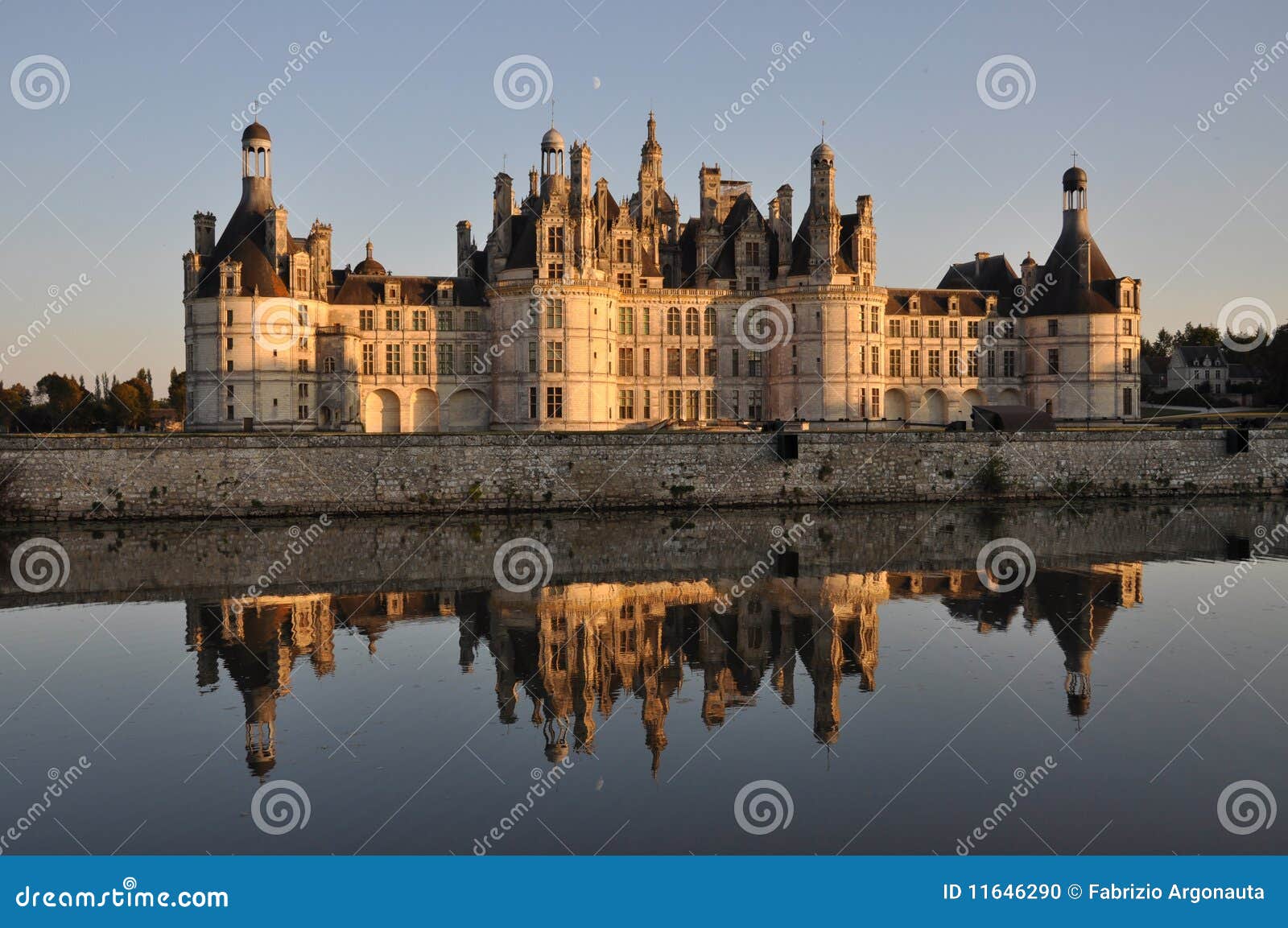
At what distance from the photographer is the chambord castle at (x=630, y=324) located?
5234cm

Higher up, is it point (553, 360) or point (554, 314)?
point (554, 314)

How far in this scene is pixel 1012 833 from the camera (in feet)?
38.9

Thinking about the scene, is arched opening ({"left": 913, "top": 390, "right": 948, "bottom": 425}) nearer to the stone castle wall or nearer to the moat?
the stone castle wall

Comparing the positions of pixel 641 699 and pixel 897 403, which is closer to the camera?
pixel 641 699

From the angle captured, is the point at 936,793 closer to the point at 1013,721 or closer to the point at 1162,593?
the point at 1013,721

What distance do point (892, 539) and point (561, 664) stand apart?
17.5 m

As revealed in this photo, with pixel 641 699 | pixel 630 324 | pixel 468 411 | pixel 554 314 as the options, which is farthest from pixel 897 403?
pixel 641 699

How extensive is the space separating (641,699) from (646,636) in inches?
164

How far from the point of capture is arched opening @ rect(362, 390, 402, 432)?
5622cm

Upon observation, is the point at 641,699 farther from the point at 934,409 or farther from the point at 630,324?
the point at 934,409

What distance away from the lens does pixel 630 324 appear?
58.1m

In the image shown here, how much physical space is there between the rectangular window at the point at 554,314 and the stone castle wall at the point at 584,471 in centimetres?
1335

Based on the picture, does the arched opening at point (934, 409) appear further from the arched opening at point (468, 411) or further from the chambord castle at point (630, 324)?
the arched opening at point (468, 411)

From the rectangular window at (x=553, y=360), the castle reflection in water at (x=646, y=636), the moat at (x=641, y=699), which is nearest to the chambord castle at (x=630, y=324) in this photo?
the rectangular window at (x=553, y=360)
